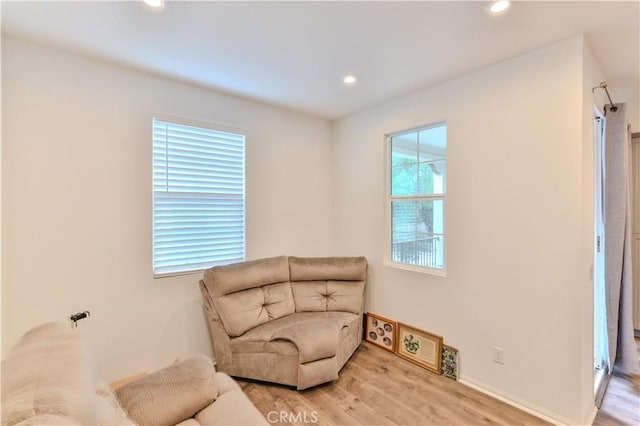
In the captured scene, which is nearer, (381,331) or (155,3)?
(155,3)

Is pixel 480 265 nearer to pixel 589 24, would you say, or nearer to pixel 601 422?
pixel 601 422

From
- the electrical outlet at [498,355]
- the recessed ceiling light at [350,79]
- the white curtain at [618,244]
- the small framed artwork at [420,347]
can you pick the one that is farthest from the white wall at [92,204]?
the white curtain at [618,244]

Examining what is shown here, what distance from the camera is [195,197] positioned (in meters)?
2.75

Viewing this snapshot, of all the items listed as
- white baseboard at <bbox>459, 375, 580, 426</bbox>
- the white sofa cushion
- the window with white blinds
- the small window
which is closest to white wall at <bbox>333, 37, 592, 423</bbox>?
white baseboard at <bbox>459, 375, 580, 426</bbox>

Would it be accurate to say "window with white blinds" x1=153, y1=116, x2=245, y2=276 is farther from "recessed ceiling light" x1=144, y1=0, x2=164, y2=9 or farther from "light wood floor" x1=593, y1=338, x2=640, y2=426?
"light wood floor" x1=593, y1=338, x2=640, y2=426

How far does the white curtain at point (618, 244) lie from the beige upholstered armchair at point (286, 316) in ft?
7.04

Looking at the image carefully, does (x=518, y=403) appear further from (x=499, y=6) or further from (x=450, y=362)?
(x=499, y=6)

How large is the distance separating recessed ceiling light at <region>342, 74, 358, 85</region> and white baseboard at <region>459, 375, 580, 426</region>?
9.17 feet

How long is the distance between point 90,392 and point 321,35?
7.29 ft

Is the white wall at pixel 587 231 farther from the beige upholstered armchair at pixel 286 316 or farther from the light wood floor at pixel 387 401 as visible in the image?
the beige upholstered armchair at pixel 286 316

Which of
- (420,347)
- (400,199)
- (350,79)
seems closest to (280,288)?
(420,347)

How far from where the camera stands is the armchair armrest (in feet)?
4.53

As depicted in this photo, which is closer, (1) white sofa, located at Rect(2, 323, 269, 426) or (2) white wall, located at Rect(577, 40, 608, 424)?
(1) white sofa, located at Rect(2, 323, 269, 426)

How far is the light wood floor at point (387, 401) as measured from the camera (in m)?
2.03
